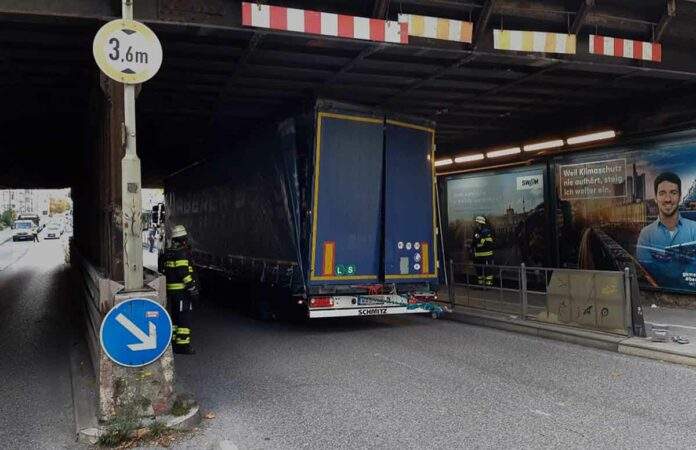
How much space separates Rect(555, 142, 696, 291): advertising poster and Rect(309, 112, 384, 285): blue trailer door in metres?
5.37

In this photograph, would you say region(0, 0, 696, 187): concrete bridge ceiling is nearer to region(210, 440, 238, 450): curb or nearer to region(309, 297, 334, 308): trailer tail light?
region(309, 297, 334, 308): trailer tail light

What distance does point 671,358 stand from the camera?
7.52 m

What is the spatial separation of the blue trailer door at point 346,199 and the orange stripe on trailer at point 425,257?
871 mm

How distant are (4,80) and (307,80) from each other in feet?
17.5

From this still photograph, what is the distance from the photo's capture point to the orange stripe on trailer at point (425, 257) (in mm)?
10109

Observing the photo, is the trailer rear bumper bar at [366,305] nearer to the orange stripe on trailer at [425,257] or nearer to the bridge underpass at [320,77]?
the orange stripe on trailer at [425,257]

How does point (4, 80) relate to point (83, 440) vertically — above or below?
above

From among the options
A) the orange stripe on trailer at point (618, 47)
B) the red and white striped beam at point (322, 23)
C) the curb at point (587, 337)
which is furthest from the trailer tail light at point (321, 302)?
the orange stripe on trailer at point (618, 47)

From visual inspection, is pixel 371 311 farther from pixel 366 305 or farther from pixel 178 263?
pixel 178 263

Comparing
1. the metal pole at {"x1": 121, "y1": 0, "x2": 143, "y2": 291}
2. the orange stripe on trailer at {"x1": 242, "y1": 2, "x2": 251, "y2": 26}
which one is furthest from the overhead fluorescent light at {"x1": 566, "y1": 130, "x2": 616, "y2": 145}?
the metal pole at {"x1": 121, "y1": 0, "x2": 143, "y2": 291}

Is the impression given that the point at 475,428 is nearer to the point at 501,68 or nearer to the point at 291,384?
the point at 291,384

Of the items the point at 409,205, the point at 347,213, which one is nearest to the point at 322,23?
the point at 347,213

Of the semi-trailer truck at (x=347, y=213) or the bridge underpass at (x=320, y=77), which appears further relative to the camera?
the semi-trailer truck at (x=347, y=213)

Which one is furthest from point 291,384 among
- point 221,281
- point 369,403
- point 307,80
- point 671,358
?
point 221,281
